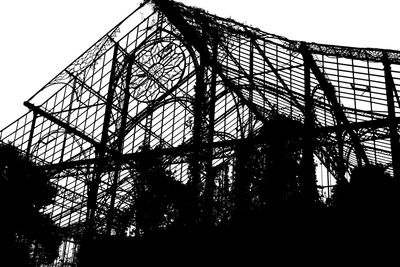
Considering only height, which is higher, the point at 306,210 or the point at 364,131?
the point at 364,131

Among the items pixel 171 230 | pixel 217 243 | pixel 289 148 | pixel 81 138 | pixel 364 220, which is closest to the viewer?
pixel 364 220

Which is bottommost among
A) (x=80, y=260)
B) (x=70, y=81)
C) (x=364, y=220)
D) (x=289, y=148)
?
(x=80, y=260)

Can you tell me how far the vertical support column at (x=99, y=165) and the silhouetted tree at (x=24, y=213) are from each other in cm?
195

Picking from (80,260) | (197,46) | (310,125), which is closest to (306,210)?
(310,125)

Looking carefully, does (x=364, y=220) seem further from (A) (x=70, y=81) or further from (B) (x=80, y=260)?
(A) (x=70, y=81)

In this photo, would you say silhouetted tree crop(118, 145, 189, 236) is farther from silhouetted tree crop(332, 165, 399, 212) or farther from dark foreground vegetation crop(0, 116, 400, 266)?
silhouetted tree crop(332, 165, 399, 212)

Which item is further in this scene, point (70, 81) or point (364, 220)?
point (70, 81)

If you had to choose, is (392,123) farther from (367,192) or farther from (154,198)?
(154,198)

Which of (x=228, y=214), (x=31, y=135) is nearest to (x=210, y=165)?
(x=228, y=214)

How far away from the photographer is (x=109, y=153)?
15.0 meters

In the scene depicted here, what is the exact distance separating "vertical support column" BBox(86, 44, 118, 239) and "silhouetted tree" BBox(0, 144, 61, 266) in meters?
1.95

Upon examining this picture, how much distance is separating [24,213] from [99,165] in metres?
2.88

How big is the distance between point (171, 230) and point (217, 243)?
45.0 inches

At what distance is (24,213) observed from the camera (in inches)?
575
